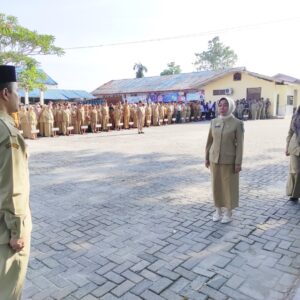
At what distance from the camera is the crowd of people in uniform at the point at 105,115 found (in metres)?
16.9

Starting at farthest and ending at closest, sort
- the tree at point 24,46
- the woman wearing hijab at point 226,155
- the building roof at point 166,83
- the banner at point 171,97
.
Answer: the banner at point 171,97 < the building roof at point 166,83 < the tree at point 24,46 < the woman wearing hijab at point 226,155

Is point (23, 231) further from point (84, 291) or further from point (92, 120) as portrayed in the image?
point (92, 120)

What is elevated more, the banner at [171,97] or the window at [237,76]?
the window at [237,76]

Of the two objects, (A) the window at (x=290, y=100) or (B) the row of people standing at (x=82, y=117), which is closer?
(B) the row of people standing at (x=82, y=117)

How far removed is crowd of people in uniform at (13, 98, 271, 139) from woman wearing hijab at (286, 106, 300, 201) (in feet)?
32.8

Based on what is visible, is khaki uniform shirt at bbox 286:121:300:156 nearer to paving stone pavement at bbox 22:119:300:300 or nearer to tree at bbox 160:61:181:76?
paving stone pavement at bbox 22:119:300:300

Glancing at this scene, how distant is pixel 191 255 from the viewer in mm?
3781

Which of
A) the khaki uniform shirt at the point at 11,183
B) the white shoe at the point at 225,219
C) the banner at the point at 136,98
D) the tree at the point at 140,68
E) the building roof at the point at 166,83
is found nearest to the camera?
the khaki uniform shirt at the point at 11,183

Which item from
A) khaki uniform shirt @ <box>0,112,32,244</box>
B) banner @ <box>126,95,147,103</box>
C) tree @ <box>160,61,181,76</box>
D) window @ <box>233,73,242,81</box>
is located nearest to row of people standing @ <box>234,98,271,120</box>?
window @ <box>233,73,242,81</box>

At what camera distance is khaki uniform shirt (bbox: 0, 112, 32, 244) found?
6.23ft

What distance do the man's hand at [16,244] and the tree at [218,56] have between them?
2857 inches

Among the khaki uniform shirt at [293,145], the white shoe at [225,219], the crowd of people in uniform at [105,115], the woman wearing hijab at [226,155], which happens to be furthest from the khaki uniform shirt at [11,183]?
the crowd of people in uniform at [105,115]

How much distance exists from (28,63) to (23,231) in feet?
50.3

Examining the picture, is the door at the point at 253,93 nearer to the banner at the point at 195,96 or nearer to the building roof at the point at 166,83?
the building roof at the point at 166,83
